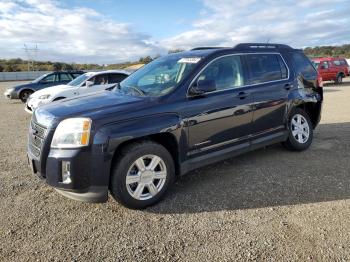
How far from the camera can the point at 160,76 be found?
4.65m

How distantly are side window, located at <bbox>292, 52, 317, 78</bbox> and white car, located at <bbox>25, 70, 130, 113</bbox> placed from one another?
5.37 metres

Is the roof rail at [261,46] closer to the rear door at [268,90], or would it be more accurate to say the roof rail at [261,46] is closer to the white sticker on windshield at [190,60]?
the rear door at [268,90]

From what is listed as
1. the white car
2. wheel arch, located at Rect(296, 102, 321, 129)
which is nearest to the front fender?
wheel arch, located at Rect(296, 102, 321, 129)

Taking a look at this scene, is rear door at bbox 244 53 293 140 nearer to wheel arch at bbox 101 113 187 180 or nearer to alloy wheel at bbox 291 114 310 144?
alloy wheel at bbox 291 114 310 144

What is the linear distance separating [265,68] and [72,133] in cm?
325

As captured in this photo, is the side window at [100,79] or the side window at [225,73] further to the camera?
the side window at [100,79]

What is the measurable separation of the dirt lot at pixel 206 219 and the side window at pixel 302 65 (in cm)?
162

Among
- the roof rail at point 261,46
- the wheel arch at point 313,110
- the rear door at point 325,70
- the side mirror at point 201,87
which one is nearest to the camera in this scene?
the side mirror at point 201,87

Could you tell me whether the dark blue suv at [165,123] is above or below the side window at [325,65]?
below

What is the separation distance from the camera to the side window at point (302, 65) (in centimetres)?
574

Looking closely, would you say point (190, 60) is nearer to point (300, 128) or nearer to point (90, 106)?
point (90, 106)

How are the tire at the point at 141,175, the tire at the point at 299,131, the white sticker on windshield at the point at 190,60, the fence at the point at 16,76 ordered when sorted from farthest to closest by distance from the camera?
the fence at the point at 16,76, the tire at the point at 299,131, the white sticker on windshield at the point at 190,60, the tire at the point at 141,175

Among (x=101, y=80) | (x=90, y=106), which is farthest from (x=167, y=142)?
(x=101, y=80)

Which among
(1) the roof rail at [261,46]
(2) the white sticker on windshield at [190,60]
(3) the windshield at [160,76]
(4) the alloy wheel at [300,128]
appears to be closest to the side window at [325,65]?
(1) the roof rail at [261,46]
